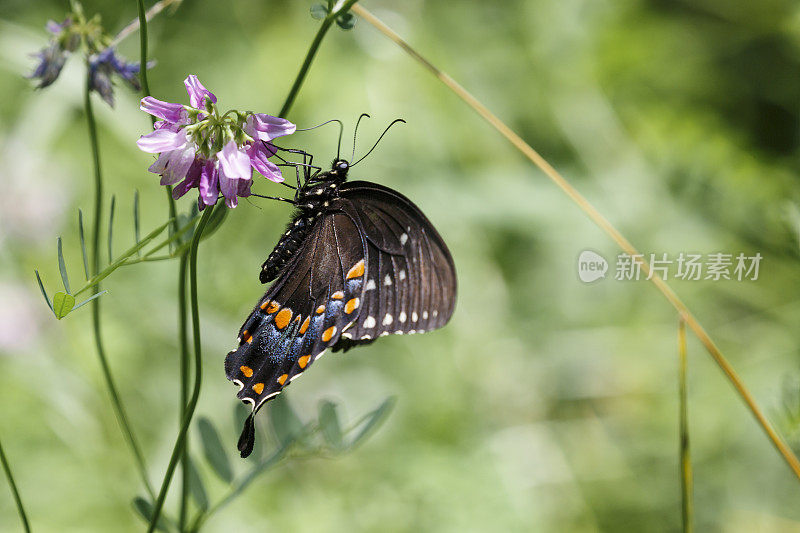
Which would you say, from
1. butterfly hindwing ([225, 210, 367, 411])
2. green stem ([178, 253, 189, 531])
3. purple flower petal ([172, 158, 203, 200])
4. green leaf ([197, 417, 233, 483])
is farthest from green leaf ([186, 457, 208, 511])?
purple flower petal ([172, 158, 203, 200])

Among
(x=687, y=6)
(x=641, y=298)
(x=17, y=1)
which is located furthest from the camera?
(x=687, y=6)

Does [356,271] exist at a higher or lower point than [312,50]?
lower

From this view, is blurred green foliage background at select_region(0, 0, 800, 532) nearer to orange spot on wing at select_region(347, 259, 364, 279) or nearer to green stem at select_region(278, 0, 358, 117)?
orange spot on wing at select_region(347, 259, 364, 279)

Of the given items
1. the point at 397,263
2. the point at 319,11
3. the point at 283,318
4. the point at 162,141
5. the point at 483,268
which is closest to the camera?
the point at 162,141

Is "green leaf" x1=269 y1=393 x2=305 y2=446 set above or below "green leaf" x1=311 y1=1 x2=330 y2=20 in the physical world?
below

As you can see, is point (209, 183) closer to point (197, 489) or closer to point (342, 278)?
point (342, 278)

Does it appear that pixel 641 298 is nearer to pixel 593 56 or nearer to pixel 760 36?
pixel 593 56

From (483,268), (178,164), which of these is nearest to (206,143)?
(178,164)

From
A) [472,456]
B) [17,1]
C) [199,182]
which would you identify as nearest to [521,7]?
[472,456]
